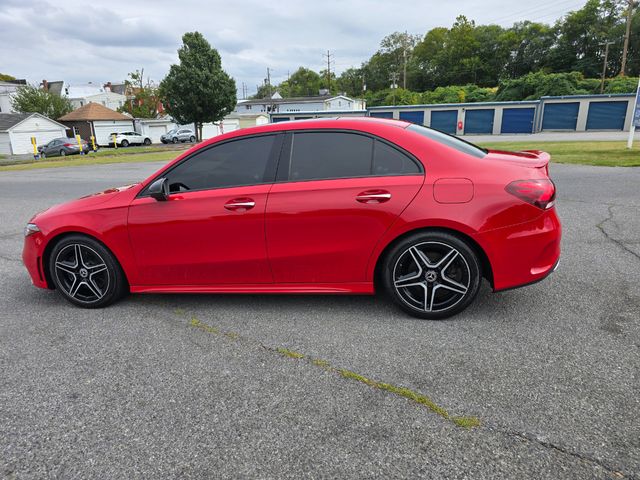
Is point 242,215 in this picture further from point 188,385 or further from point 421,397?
point 421,397

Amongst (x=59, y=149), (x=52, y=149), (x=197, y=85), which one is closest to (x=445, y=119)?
(x=197, y=85)

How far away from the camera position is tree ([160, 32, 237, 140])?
4000 cm

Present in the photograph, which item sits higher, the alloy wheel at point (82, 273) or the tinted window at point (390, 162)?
the tinted window at point (390, 162)

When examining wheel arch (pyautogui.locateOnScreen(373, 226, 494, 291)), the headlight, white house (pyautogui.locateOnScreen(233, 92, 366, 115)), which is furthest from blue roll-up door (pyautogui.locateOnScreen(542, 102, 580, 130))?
the headlight

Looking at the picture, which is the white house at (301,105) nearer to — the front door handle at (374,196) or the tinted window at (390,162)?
the tinted window at (390,162)

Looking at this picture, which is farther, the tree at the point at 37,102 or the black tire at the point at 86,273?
the tree at the point at 37,102

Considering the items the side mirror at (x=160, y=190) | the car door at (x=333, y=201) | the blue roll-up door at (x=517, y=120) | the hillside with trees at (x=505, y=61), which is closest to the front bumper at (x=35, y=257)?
the side mirror at (x=160, y=190)

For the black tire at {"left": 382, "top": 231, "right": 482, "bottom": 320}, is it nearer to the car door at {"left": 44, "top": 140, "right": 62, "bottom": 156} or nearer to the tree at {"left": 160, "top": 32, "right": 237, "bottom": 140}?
the car door at {"left": 44, "top": 140, "right": 62, "bottom": 156}

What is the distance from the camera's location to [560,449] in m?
2.14

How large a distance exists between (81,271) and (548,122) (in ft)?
168

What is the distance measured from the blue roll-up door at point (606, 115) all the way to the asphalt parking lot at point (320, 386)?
48970 mm

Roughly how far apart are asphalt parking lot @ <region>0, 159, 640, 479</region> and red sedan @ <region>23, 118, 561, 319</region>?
34 centimetres

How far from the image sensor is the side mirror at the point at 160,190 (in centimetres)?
367

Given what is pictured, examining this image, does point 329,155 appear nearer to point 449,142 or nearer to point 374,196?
point 374,196
